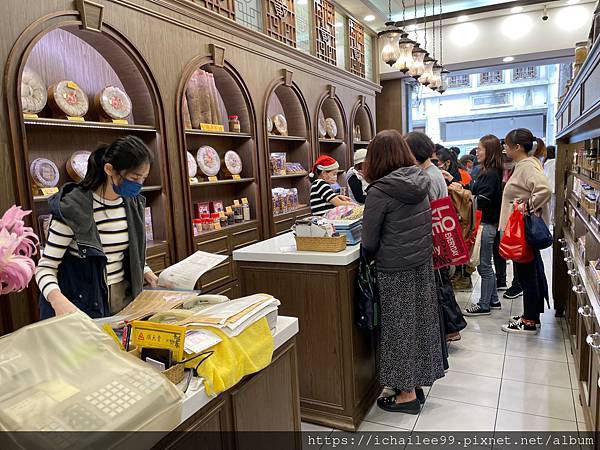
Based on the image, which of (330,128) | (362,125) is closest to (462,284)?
(330,128)

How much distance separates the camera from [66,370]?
83cm

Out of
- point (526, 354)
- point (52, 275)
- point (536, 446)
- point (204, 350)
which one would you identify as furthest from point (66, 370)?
point (526, 354)

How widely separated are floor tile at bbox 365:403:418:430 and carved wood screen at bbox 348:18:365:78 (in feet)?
18.1

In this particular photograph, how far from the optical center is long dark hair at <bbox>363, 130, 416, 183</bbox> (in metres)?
2.27

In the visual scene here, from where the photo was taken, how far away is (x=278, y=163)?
495 cm

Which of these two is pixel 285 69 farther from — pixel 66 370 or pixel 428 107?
pixel 428 107

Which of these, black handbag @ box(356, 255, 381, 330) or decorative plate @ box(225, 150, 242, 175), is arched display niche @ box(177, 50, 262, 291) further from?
black handbag @ box(356, 255, 381, 330)

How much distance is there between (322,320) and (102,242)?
1.15 m

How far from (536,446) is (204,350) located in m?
1.90

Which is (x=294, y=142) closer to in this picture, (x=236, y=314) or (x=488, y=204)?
(x=488, y=204)

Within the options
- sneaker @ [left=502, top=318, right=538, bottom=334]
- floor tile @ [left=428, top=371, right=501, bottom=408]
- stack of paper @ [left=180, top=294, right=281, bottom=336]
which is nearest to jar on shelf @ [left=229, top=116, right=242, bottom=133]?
floor tile @ [left=428, top=371, right=501, bottom=408]

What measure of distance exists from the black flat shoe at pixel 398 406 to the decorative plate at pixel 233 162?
2.50 m

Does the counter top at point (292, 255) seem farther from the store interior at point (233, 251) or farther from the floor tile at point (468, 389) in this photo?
the floor tile at point (468, 389)

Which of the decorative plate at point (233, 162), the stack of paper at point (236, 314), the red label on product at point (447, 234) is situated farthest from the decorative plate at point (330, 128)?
the stack of paper at point (236, 314)
